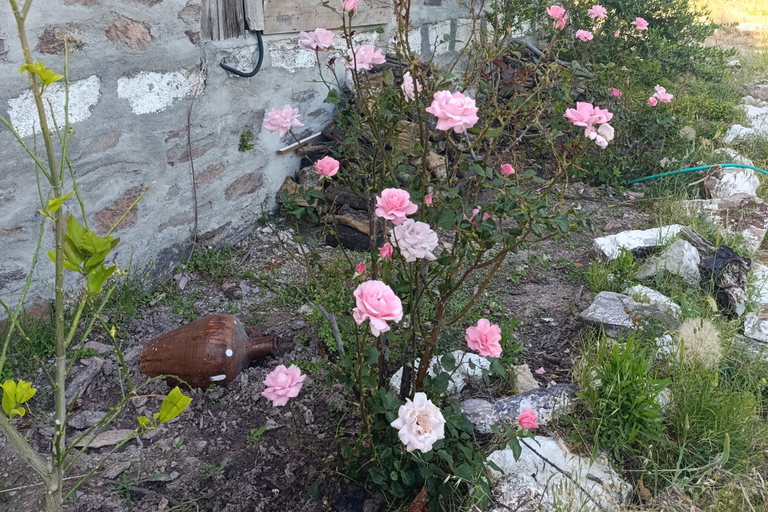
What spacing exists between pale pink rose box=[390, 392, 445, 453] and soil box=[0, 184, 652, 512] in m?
0.61

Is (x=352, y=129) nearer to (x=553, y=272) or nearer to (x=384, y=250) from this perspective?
(x=384, y=250)

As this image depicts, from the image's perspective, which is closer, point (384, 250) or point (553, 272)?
point (384, 250)

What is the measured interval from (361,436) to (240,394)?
844 millimetres

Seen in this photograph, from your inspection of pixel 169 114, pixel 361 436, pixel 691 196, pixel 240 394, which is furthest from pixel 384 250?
pixel 691 196

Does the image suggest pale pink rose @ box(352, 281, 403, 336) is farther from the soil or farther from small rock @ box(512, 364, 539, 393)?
small rock @ box(512, 364, 539, 393)

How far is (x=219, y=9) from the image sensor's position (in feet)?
10.6

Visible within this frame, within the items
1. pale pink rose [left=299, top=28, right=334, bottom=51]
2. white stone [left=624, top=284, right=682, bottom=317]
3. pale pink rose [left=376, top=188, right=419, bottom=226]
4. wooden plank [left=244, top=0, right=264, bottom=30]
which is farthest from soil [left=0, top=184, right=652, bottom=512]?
wooden plank [left=244, top=0, right=264, bottom=30]

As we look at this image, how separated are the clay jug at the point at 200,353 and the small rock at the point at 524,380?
1189mm

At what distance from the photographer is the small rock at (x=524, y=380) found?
2467 millimetres

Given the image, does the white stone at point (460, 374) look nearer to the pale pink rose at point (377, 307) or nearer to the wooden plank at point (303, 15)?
the pale pink rose at point (377, 307)

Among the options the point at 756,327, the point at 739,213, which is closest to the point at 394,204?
the point at 756,327

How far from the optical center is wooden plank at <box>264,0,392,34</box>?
354 centimetres

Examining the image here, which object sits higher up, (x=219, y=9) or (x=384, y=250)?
(x=219, y=9)

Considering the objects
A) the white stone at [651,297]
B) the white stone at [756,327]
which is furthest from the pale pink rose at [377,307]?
the white stone at [756,327]
